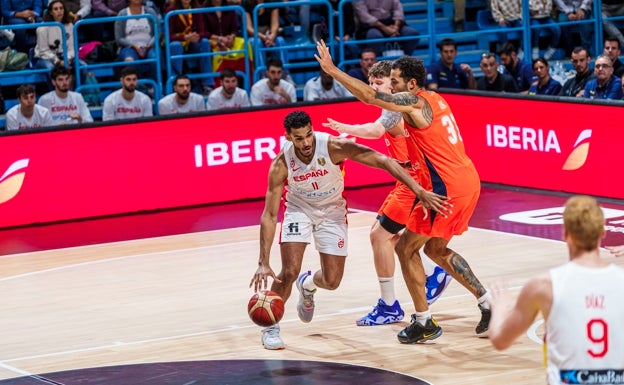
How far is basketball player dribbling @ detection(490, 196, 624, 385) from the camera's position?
5500mm

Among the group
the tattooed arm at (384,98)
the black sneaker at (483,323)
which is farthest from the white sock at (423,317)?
the tattooed arm at (384,98)

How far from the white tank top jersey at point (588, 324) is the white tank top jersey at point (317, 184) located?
4.91 m

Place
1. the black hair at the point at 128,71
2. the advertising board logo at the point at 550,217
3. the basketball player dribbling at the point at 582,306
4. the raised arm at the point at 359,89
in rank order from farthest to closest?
the black hair at the point at 128,71 < the advertising board logo at the point at 550,217 < the raised arm at the point at 359,89 < the basketball player dribbling at the point at 582,306

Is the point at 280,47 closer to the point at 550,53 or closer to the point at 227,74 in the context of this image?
the point at 227,74

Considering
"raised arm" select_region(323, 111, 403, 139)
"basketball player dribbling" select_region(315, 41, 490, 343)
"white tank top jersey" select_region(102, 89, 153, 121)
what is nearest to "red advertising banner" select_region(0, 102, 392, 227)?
"white tank top jersey" select_region(102, 89, 153, 121)

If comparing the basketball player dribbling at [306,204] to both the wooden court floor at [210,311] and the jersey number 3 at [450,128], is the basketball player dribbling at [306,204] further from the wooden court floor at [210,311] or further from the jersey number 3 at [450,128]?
the jersey number 3 at [450,128]

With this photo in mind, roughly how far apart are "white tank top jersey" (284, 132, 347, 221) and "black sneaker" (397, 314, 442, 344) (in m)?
1.04

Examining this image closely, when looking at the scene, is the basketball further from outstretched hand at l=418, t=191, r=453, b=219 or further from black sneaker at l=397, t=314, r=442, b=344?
outstretched hand at l=418, t=191, r=453, b=219

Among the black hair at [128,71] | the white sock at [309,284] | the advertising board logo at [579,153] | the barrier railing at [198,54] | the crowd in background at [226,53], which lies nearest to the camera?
the white sock at [309,284]

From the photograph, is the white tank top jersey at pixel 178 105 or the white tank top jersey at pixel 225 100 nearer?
the white tank top jersey at pixel 178 105

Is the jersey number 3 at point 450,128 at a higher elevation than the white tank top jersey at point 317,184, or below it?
higher

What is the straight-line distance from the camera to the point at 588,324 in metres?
5.53

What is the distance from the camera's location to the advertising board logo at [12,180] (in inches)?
618

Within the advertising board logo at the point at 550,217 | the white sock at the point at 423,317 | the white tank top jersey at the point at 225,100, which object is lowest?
the advertising board logo at the point at 550,217
